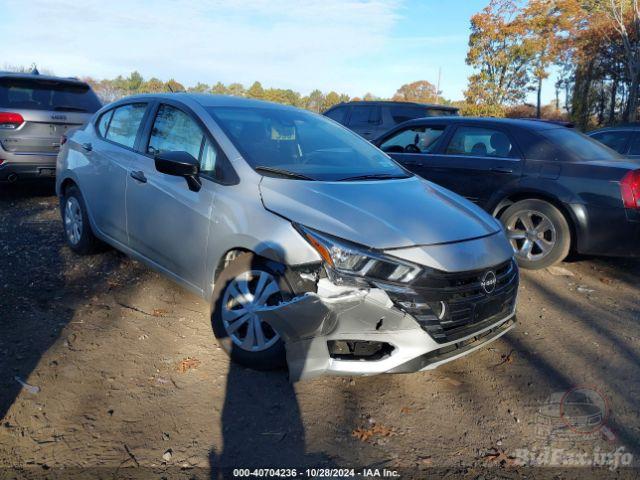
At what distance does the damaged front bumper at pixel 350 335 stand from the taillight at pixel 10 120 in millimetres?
5793

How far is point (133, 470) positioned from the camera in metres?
2.27

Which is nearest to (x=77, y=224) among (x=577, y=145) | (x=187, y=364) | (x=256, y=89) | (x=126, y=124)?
(x=126, y=124)

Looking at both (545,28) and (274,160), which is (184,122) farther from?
(545,28)

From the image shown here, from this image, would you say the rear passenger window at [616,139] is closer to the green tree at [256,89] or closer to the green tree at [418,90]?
the green tree at [256,89]

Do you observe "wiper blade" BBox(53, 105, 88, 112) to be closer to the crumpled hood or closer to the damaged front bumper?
the crumpled hood

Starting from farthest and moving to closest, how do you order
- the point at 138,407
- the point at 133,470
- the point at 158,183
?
the point at 158,183 < the point at 138,407 < the point at 133,470

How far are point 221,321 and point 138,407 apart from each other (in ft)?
2.27

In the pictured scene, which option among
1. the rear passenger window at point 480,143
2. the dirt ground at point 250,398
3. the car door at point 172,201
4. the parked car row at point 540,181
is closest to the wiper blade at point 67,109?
the dirt ground at point 250,398

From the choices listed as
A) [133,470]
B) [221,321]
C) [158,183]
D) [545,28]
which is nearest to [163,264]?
[158,183]

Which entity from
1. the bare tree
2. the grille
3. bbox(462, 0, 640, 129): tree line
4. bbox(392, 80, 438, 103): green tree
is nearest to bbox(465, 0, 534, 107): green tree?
bbox(462, 0, 640, 129): tree line

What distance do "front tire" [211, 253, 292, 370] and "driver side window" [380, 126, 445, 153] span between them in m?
3.84

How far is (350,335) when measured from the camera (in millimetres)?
2623

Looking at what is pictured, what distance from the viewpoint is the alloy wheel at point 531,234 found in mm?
5172

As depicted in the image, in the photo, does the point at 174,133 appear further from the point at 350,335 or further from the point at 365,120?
the point at 365,120
